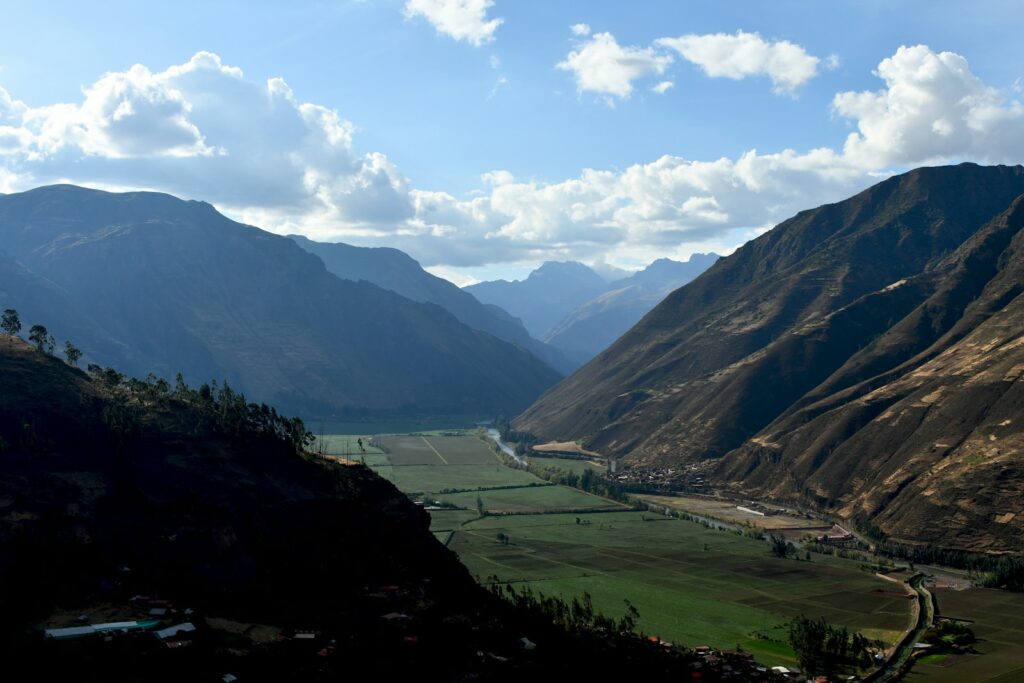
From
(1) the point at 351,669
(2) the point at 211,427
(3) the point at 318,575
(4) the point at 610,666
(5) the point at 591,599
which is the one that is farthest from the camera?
(5) the point at 591,599

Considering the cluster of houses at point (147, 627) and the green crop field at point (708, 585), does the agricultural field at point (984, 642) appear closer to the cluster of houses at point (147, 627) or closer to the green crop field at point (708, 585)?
the green crop field at point (708, 585)

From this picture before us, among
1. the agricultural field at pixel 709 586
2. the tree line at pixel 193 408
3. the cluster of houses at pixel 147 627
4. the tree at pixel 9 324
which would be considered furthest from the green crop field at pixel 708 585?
the tree at pixel 9 324

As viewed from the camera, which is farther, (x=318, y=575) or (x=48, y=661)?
(x=318, y=575)

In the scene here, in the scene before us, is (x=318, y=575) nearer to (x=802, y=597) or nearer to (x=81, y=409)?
(x=81, y=409)

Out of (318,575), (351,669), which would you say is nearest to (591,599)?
(318,575)

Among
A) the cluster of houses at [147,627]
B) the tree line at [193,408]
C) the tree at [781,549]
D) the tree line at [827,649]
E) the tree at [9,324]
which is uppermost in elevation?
the tree at [9,324]

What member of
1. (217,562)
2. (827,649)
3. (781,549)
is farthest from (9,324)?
(781,549)

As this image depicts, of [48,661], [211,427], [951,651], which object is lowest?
[951,651]
